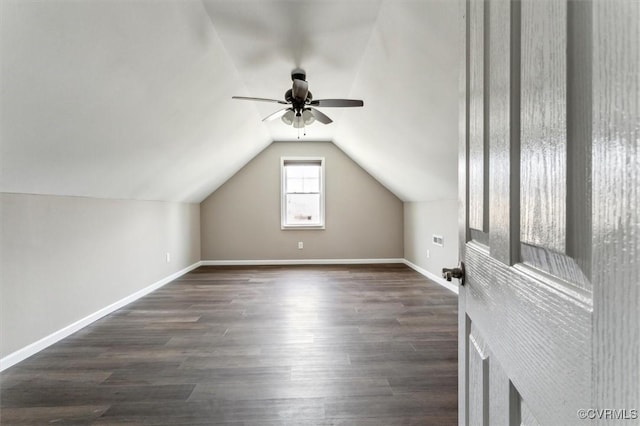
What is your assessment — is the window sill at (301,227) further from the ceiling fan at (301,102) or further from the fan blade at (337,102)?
the fan blade at (337,102)

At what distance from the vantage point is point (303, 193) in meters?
5.89

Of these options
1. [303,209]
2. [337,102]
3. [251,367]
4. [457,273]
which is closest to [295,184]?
[303,209]

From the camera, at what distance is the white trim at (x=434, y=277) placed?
12.5 feet

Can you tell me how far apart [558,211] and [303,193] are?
5534 mm

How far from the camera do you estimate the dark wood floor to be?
1603 mm

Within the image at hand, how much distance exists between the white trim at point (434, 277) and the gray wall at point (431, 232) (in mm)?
52

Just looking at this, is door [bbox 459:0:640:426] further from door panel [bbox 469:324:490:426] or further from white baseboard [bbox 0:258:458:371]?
white baseboard [bbox 0:258:458:371]

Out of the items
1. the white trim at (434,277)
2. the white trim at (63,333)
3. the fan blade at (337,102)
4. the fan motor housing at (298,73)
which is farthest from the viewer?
the white trim at (434,277)

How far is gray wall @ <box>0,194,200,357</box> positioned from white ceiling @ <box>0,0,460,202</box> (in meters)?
0.19

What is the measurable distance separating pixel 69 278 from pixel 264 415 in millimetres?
2174

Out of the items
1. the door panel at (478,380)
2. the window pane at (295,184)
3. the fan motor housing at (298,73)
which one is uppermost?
the fan motor housing at (298,73)

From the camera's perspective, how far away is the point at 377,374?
1924mm

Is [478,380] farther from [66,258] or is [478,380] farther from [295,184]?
[295,184]

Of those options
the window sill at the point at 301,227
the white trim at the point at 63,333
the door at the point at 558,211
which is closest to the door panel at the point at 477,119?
the door at the point at 558,211
